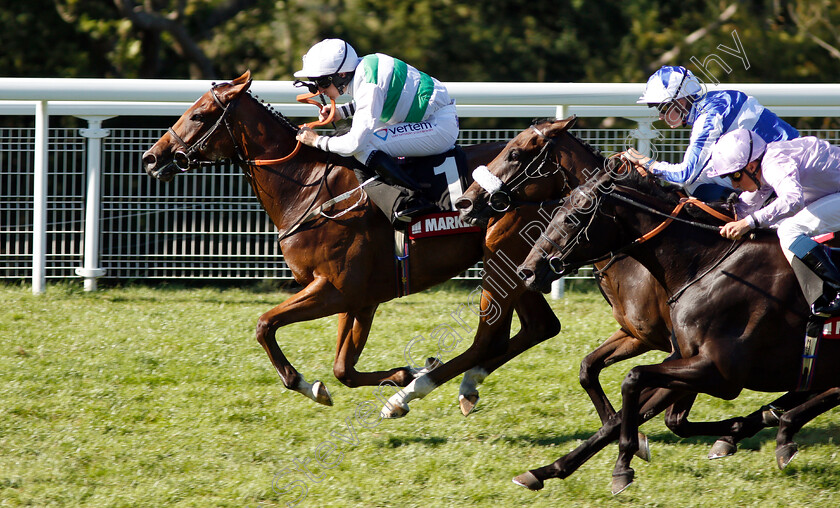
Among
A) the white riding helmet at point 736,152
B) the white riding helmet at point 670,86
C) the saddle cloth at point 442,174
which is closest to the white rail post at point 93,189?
the saddle cloth at point 442,174

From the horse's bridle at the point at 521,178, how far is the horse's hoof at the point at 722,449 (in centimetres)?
172

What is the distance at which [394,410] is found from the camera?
5.70 m

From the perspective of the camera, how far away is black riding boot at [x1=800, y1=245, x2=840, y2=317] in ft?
14.3

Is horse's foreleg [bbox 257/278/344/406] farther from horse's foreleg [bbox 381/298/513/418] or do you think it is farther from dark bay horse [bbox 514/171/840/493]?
dark bay horse [bbox 514/171/840/493]

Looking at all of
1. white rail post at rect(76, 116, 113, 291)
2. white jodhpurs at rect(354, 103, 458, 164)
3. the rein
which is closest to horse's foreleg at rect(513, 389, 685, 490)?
the rein

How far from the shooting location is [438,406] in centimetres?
615

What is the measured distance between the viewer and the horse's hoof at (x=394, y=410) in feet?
18.7

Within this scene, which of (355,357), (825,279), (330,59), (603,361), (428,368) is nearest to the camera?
(825,279)

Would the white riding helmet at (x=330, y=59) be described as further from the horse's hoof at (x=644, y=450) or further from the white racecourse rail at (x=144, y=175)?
the horse's hoof at (x=644, y=450)

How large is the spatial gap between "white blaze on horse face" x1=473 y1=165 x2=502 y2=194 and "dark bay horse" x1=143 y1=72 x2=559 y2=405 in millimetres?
577

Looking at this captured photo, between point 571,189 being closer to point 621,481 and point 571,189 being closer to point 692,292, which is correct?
point 692,292

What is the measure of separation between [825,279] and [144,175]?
554 centimetres

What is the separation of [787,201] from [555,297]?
3.89 meters

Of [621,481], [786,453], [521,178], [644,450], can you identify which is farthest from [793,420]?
[521,178]
